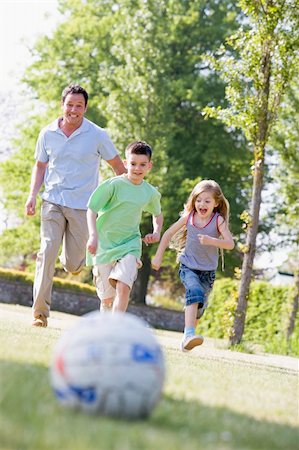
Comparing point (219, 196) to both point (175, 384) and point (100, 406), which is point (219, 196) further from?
point (100, 406)

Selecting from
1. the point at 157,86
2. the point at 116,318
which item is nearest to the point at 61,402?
the point at 116,318

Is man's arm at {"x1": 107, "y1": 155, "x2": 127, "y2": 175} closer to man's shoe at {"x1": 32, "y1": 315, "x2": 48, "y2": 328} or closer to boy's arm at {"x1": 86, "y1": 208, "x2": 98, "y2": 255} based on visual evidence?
boy's arm at {"x1": 86, "y1": 208, "x2": 98, "y2": 255}

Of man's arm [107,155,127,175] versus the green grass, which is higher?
man's arm [107,155,127,175]

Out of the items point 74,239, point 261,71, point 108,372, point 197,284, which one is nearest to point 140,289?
point 261,71

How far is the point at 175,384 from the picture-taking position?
19.6ft

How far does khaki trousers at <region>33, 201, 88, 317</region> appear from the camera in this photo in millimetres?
10453

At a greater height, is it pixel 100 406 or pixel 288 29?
pixel 288 29

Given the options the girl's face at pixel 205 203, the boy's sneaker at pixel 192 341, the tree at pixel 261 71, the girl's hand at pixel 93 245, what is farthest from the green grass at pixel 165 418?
the tree at pixel 261 71

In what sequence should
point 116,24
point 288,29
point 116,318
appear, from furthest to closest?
1. point 116,24
2. point 288,29
3. point 116,318

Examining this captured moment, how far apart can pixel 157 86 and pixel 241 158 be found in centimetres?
Result: 480

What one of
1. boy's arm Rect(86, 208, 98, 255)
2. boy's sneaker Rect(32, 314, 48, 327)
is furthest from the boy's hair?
boy's sneaker Rect(32, 314, 48, 327)

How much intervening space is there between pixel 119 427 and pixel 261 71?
1348 cm

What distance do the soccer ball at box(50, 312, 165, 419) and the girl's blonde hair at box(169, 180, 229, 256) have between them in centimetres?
603

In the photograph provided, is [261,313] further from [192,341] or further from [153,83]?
[192,341]
